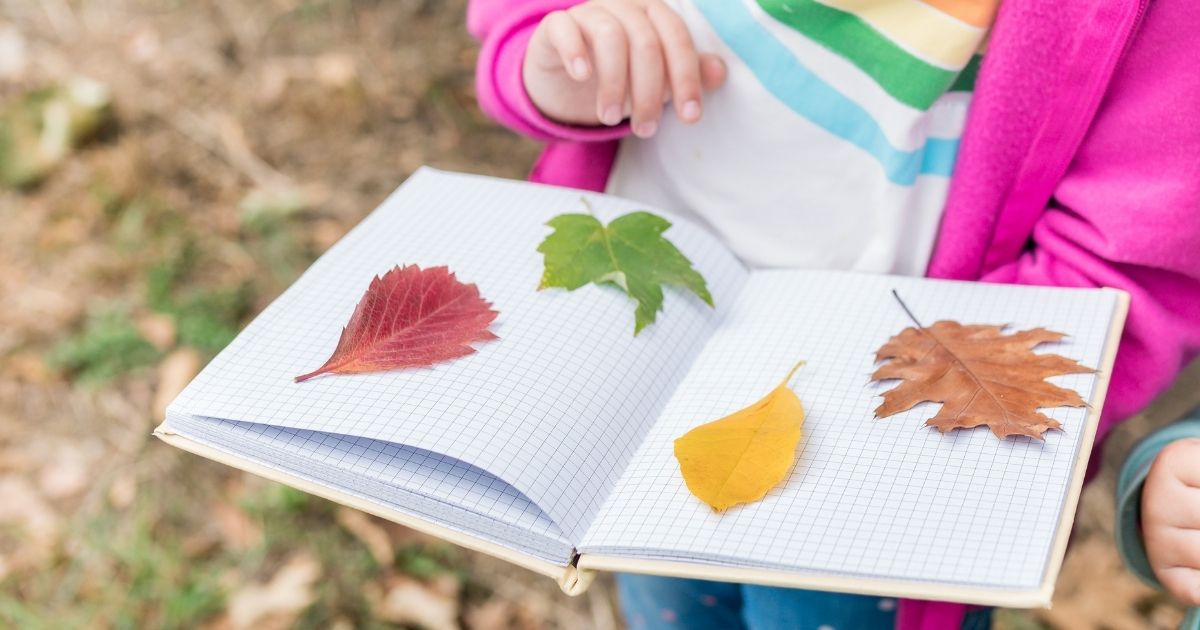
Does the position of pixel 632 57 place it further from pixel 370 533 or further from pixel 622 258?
pixel 370 533

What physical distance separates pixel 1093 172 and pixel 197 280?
149 cm

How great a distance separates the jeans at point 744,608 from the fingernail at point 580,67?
479 mm

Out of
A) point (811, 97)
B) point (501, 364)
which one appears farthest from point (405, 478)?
point (811, 97)

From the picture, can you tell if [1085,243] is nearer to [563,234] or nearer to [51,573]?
[563,234]

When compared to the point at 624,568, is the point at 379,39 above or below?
below

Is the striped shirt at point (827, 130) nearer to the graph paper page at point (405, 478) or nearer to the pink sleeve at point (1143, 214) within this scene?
the pink sleeve at point (1143, 214)

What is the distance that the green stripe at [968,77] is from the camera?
2.54 feet

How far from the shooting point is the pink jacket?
692 millimetres

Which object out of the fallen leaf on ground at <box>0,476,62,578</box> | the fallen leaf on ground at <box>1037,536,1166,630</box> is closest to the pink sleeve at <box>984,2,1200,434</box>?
the fallen leaf on ground at <box>1037,536,1166,630</box>

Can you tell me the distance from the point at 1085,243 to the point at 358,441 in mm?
510

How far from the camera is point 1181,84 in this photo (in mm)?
688

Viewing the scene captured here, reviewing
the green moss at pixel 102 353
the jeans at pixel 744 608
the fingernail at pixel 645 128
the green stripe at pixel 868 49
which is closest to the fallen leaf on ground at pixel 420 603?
the jeans at pixel 744 608

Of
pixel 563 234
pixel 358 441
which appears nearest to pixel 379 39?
pixel 563 234

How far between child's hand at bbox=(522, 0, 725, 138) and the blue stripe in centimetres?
3
